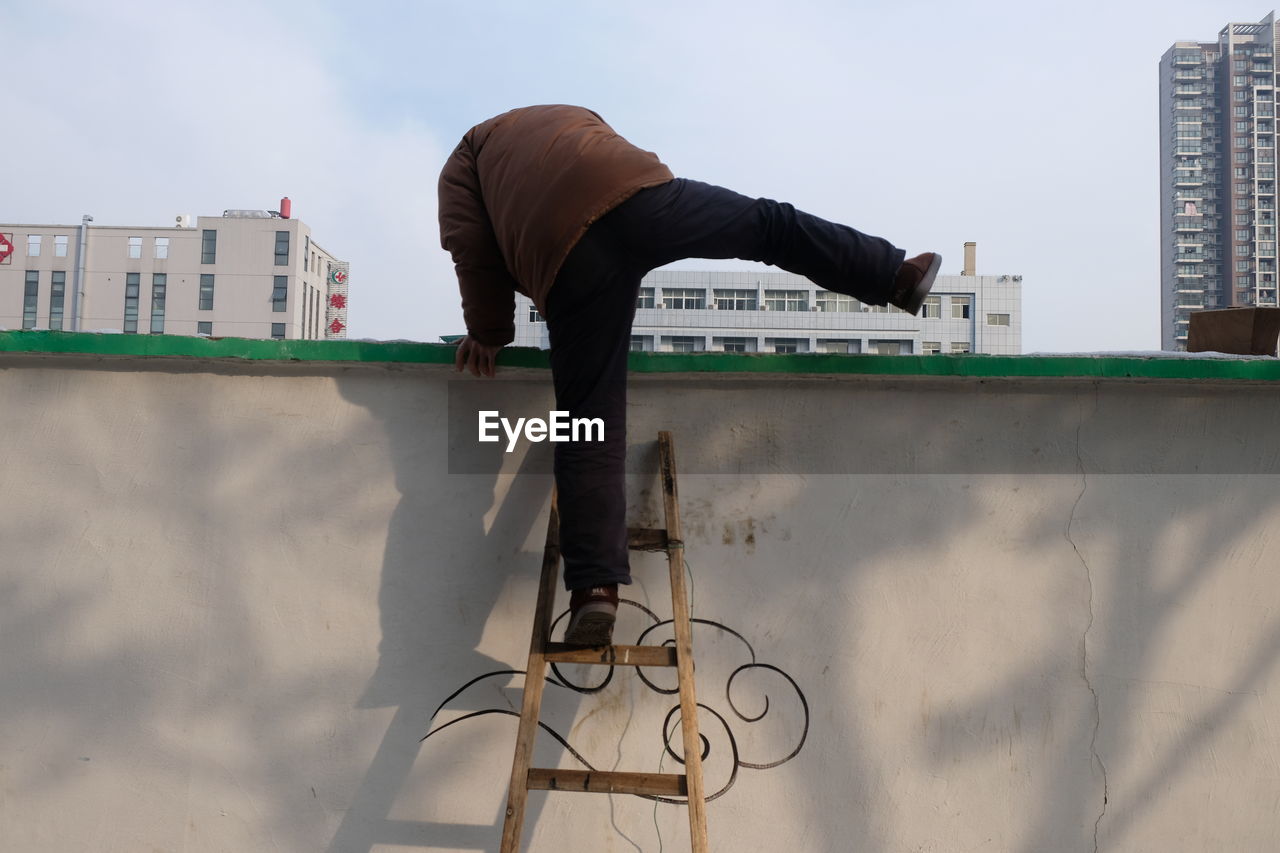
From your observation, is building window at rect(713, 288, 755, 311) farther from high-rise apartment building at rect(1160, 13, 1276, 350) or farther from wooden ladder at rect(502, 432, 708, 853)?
wooden ladder at rect(502, 432, 708, 853)

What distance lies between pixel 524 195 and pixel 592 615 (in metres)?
0.92

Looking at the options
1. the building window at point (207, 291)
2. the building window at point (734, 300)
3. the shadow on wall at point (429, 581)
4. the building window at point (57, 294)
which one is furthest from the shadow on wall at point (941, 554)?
the building window at point (57, 294)

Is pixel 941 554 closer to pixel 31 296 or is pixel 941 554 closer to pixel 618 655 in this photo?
pixel 618 655

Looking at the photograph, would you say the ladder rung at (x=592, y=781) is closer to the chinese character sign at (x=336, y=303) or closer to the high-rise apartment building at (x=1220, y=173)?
the chinese character sign at (x=336, y=303)

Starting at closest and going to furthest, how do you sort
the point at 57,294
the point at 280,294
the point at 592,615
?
the point at 592,615 → the point at 57,294 → the point at 280,294

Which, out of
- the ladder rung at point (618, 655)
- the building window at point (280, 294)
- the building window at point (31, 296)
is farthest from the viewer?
the building window at point (280, 294)

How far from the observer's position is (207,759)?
2115 millimetres

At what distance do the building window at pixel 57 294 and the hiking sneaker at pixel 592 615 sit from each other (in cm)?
7701

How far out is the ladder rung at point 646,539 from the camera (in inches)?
79.2

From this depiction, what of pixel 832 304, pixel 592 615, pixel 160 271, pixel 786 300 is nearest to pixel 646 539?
pixel 592 615

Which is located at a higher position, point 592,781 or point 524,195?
point 524,195

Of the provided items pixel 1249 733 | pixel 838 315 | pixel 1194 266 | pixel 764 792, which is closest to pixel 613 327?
pixel 764 792

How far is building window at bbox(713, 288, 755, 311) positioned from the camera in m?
74.8

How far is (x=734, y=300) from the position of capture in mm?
Answer: 75188
